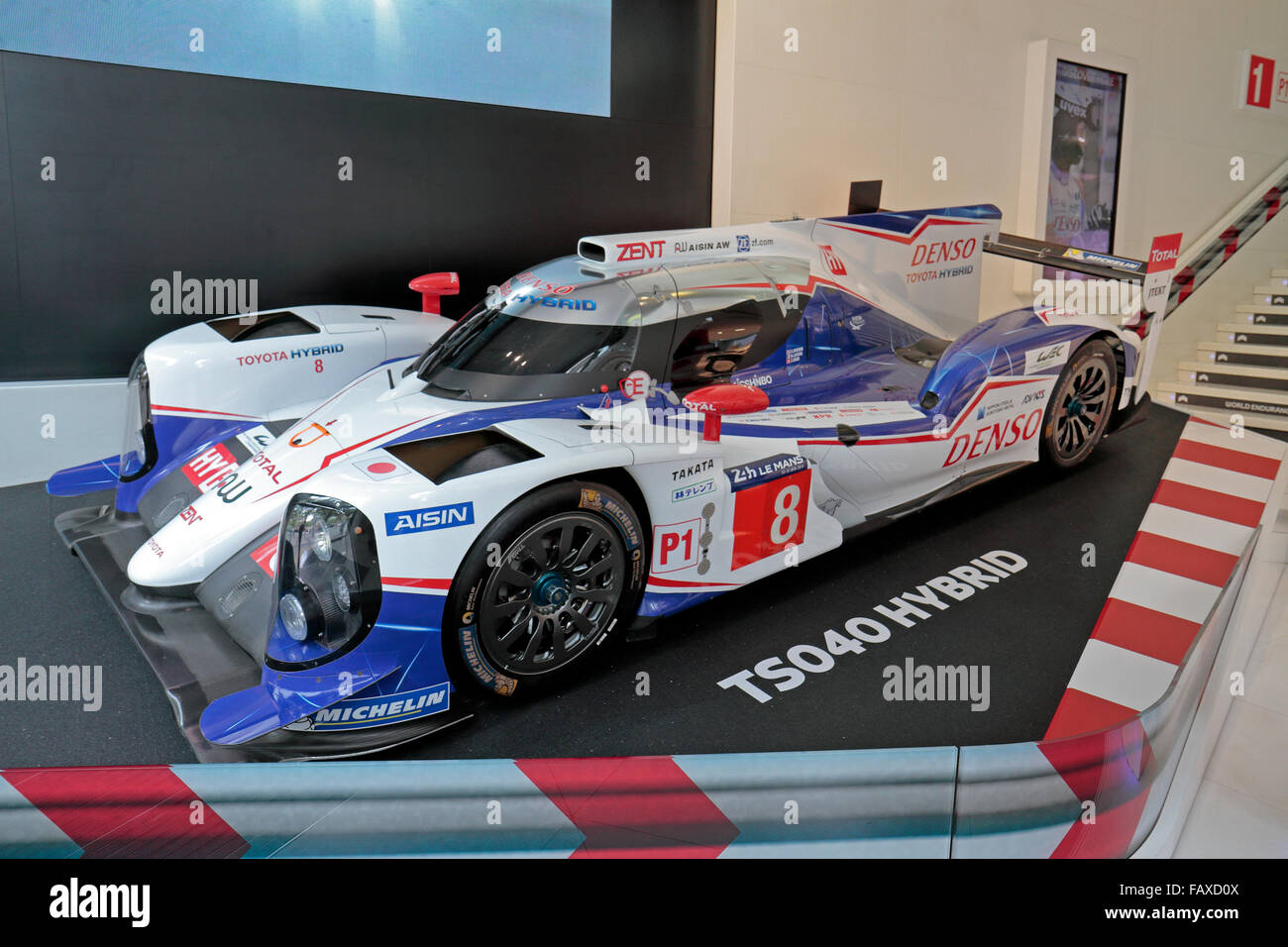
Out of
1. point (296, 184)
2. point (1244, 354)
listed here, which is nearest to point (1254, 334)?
point (1244, 354)

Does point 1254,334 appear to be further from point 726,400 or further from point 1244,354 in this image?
point 726,400

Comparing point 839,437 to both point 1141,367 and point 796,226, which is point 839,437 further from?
point 1141,367

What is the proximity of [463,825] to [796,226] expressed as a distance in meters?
2.41

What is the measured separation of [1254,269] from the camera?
7637mm

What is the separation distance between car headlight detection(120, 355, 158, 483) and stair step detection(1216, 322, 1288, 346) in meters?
6.95

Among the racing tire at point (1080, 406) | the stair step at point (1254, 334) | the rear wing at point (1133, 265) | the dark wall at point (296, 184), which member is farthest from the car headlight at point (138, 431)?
the stair step at point (1254, 334)

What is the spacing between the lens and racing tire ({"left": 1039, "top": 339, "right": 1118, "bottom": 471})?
11.0 feet

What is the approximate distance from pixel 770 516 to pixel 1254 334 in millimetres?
5871

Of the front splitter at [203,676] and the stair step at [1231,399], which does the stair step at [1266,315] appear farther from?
the front splitter at [203,676]

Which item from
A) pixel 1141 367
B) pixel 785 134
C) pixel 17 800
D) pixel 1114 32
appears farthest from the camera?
pixel 1114 32

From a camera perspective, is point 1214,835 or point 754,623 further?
point 754,623

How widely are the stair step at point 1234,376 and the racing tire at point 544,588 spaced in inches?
220

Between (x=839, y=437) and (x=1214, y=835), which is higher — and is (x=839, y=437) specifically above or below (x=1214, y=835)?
above

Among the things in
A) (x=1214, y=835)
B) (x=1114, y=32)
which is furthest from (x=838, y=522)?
(x=1114, y=32)
